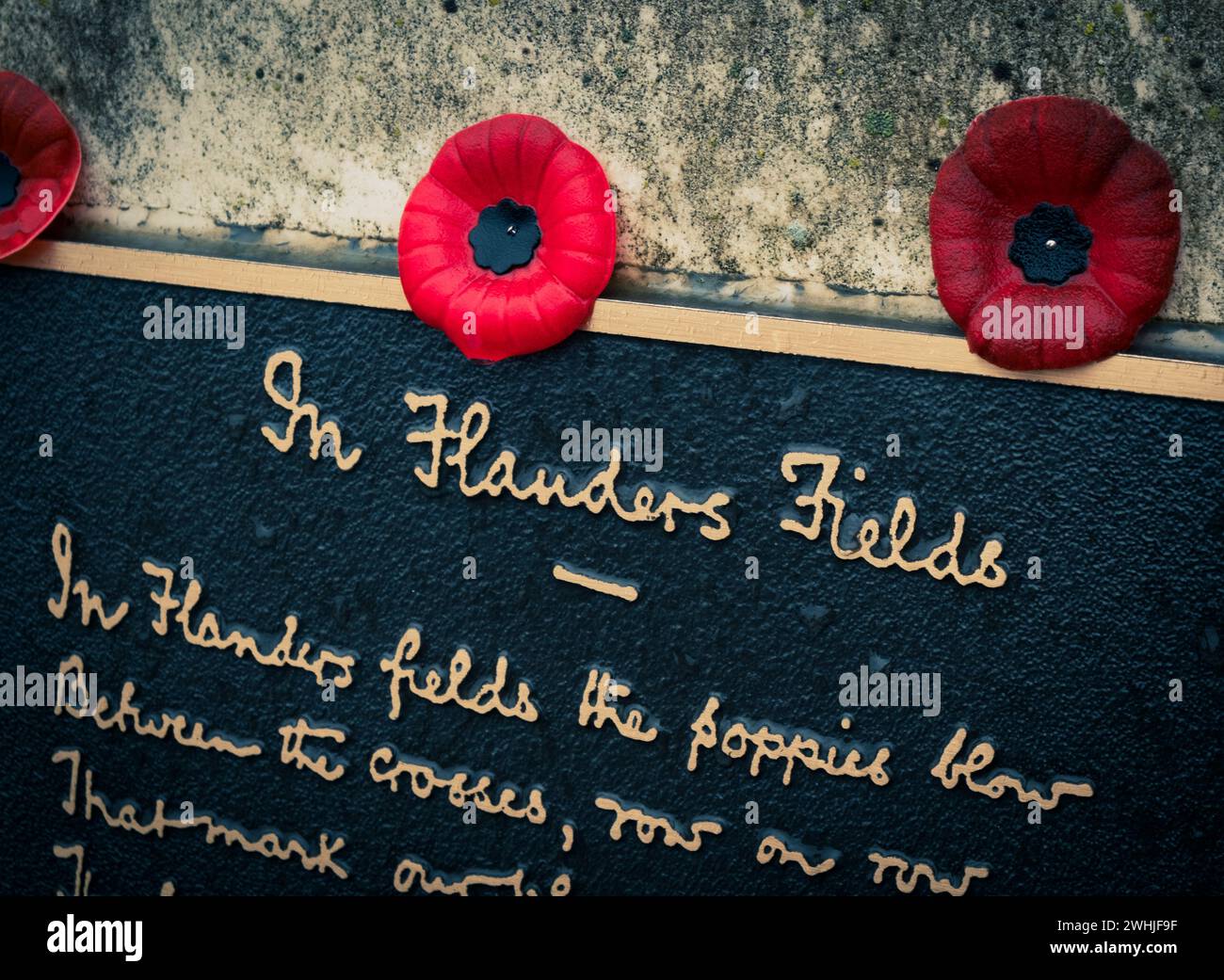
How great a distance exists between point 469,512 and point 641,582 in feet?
1.77

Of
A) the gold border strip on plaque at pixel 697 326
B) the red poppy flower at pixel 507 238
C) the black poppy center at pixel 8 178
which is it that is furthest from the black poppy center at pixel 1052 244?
the black poppy center at pixel 8 178

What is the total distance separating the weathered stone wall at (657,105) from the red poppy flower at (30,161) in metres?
0.08

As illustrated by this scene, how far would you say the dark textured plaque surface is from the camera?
3.04 metres

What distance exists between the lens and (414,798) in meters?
3.46

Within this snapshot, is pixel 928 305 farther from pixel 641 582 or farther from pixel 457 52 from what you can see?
pixel 457 52

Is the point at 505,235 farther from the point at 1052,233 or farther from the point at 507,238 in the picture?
the point at 1052,233

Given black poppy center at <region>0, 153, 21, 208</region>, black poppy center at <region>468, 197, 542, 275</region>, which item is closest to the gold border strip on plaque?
black poppy center at <region>0, 153, 21, 208</region>

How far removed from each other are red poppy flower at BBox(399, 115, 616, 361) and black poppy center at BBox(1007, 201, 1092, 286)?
42.8 inches

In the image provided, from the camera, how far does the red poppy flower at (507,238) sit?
3.08 meters

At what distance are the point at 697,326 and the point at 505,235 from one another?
593mm

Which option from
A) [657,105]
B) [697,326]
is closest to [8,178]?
[657,105]

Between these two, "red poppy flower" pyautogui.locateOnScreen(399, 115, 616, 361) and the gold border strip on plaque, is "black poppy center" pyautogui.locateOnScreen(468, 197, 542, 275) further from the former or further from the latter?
the gold border strip on plaque

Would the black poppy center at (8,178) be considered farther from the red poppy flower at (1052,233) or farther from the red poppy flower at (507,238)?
the red poppy flower at (1052,233)

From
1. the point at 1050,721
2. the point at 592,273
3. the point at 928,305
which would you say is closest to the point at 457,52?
the point at 592,273
